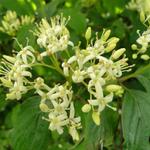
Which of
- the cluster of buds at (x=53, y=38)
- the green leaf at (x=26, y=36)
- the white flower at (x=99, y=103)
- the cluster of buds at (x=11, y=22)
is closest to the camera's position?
the white flower at (x=99, y=103)

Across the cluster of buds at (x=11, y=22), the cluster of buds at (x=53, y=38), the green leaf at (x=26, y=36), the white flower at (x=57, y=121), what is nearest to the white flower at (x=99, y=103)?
the white flower at (x=57, y=121)

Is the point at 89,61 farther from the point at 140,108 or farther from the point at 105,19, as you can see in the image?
the point at 105,19

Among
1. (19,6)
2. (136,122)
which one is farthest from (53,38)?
(19,6)

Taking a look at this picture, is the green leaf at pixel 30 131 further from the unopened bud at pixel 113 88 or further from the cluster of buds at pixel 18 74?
the unopened bud at pixel 113 88

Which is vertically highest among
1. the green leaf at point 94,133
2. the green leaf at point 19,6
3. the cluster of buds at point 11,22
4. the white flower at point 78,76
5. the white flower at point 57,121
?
the green leaf at point 19,6

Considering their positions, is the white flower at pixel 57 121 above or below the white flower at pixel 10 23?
below

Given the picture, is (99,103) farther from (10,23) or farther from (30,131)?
(10,23)
